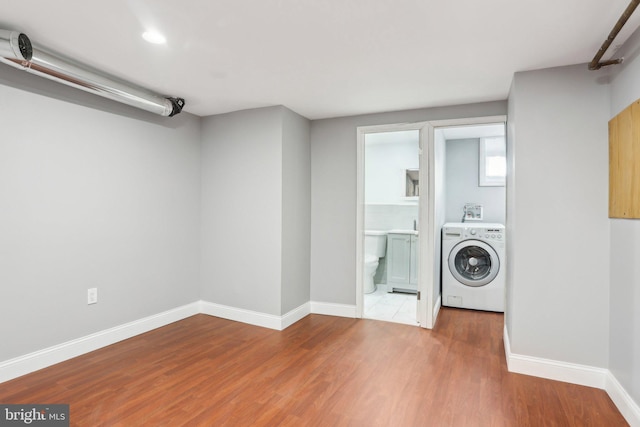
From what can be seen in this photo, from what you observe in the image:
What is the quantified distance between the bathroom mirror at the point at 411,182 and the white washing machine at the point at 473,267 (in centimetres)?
98

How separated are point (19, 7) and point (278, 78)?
160 cm

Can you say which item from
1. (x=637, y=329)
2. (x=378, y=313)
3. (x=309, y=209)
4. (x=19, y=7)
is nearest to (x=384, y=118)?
(x=309, y=209)

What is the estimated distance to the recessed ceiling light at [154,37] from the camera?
82.9 inches

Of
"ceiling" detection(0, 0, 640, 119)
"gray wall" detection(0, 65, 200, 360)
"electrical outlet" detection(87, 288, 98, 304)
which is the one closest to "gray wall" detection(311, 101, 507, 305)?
"ceiling" detection(0, 0, 640, 119)

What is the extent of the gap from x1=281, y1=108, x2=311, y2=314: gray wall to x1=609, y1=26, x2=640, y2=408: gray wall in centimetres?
268

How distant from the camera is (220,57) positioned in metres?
2.44

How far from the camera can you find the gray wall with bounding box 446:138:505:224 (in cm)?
504

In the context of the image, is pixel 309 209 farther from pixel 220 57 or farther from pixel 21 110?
pixel 21 110

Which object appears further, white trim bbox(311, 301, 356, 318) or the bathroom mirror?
the bathroom mirror

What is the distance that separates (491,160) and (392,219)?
166 cm

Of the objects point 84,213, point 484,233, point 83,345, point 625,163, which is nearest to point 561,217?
point 625,163

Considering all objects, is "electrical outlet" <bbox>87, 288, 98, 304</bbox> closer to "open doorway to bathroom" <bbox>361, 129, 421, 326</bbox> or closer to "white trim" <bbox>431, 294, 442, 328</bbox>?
"open doorway to bathroom" <bbox>361, 129, 421, 326</bbox>

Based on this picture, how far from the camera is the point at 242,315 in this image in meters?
3.81

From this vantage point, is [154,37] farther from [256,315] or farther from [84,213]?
[256,315]
